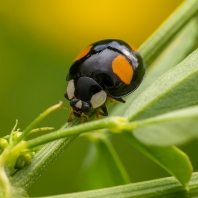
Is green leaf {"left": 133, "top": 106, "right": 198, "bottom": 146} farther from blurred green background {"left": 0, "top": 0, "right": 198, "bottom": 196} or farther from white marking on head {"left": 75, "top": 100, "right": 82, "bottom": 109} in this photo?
blurred green background {"left": 0, "top": 0, "right": 198, "bottom": 196}

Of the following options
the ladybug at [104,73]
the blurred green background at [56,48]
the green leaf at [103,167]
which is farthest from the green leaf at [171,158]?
the blurred green background at [56,48]

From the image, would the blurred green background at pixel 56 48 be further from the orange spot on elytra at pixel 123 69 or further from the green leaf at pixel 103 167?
the orange spot on elytra at pixel 123 69

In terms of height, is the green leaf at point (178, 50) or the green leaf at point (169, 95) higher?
the green leaf at point (169, 95)

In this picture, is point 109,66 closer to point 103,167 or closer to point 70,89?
point 70,89

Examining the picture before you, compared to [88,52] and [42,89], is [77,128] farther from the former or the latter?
[42,89]

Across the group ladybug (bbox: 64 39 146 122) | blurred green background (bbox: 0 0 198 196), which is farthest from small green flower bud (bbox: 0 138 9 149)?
blurred green background (bbox: 0 0 198 196)

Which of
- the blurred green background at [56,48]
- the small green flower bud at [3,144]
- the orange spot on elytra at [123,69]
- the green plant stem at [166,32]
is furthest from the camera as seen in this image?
the blurred green background at [56,48]

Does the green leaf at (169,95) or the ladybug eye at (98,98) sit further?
the ladybug eye at (98,98)
